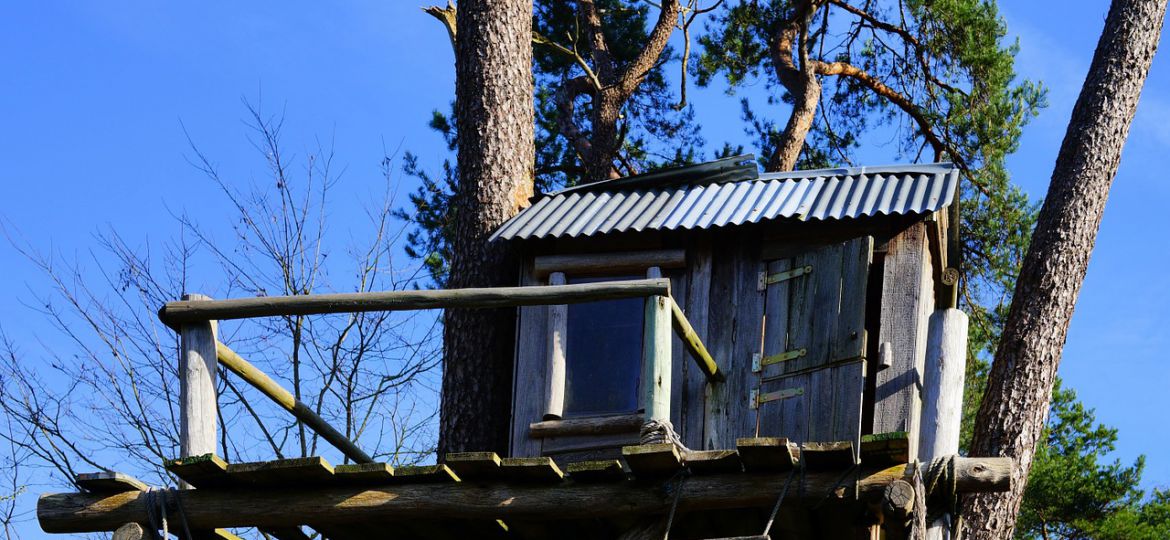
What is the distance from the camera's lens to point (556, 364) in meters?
9.25

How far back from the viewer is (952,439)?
8461 millimetres

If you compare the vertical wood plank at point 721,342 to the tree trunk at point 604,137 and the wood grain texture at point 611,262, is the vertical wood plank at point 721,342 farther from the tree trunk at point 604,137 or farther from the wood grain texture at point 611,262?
the tree trunk at point 604,137

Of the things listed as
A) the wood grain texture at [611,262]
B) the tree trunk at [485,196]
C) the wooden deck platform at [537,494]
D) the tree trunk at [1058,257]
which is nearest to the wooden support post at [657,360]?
the wooden deck platform at [537,494]

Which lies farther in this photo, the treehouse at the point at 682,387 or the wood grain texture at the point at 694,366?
the wood grain texture at the point at 694,366

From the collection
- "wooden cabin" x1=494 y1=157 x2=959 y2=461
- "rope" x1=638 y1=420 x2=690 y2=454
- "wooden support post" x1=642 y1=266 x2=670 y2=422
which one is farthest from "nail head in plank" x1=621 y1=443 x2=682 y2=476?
"wooden cabin" x1=494 y1=157 x2=959 y2=461

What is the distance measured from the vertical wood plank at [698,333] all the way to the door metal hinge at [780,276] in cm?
36

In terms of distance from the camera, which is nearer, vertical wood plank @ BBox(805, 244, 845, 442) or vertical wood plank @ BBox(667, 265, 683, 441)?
vertical wood plank @ BBox(805, 244, 845, 442)

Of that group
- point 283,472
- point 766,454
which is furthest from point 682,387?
point 283,472

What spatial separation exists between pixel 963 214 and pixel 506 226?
723 centimetres

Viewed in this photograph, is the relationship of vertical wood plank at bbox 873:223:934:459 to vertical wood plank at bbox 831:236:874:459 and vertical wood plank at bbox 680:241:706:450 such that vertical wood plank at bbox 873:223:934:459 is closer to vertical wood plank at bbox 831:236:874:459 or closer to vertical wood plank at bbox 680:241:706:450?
vertical wood plank at bbox 831:236:874:459

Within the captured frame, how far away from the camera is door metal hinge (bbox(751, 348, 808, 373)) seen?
28.5 ft

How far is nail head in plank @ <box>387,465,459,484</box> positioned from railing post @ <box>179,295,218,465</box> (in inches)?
39.9

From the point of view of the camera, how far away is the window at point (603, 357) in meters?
9.07

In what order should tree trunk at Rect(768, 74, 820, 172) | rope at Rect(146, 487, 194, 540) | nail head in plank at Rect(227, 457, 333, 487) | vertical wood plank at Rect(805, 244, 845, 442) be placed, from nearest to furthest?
nail head in plank at Rect(227, 457, 333, 487) < rope at Rect(146, 487, 194, 540) < vertical wood plank at Rect(805, 244, 845, 442) < tree trunk at Rect(768, 74, 820, 172)
